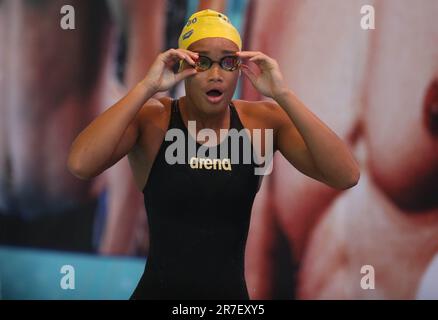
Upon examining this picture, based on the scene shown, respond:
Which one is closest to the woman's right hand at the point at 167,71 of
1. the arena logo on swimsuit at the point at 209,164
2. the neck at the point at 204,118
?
the neck at the point at 204,118

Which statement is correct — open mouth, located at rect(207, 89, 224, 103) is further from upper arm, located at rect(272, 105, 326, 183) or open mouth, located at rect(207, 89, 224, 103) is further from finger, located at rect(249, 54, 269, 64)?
upper arm, located at rect(272, 105, 326, 183)

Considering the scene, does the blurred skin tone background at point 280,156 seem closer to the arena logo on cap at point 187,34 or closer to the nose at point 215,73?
the arena logo on cap at point 187,34

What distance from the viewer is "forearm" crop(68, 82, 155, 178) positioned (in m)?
1.73

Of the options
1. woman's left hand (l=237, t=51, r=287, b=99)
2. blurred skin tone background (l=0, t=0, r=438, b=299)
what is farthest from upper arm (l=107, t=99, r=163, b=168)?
blurred skin tone background (l=0, t=0, r=438, b=299)

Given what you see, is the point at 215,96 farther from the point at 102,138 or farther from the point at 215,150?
the point at 102,138

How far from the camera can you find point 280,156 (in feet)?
11.8

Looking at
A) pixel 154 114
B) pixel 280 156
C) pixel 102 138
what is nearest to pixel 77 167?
pixel 102 138

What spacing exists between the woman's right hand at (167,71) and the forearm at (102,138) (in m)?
0.06

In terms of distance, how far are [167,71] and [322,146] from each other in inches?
19.8

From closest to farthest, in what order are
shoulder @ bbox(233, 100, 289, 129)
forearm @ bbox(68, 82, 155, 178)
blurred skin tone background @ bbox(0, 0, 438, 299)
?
forearm @ bbox(68, 82, 155, 178) < shoulder @ bbox(233, 100, 289, 129) < blurred skin tone background @ bbox(0, 0, 438, 299)

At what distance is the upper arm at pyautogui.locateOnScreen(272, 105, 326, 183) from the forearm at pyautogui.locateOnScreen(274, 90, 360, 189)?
7 centimetres
